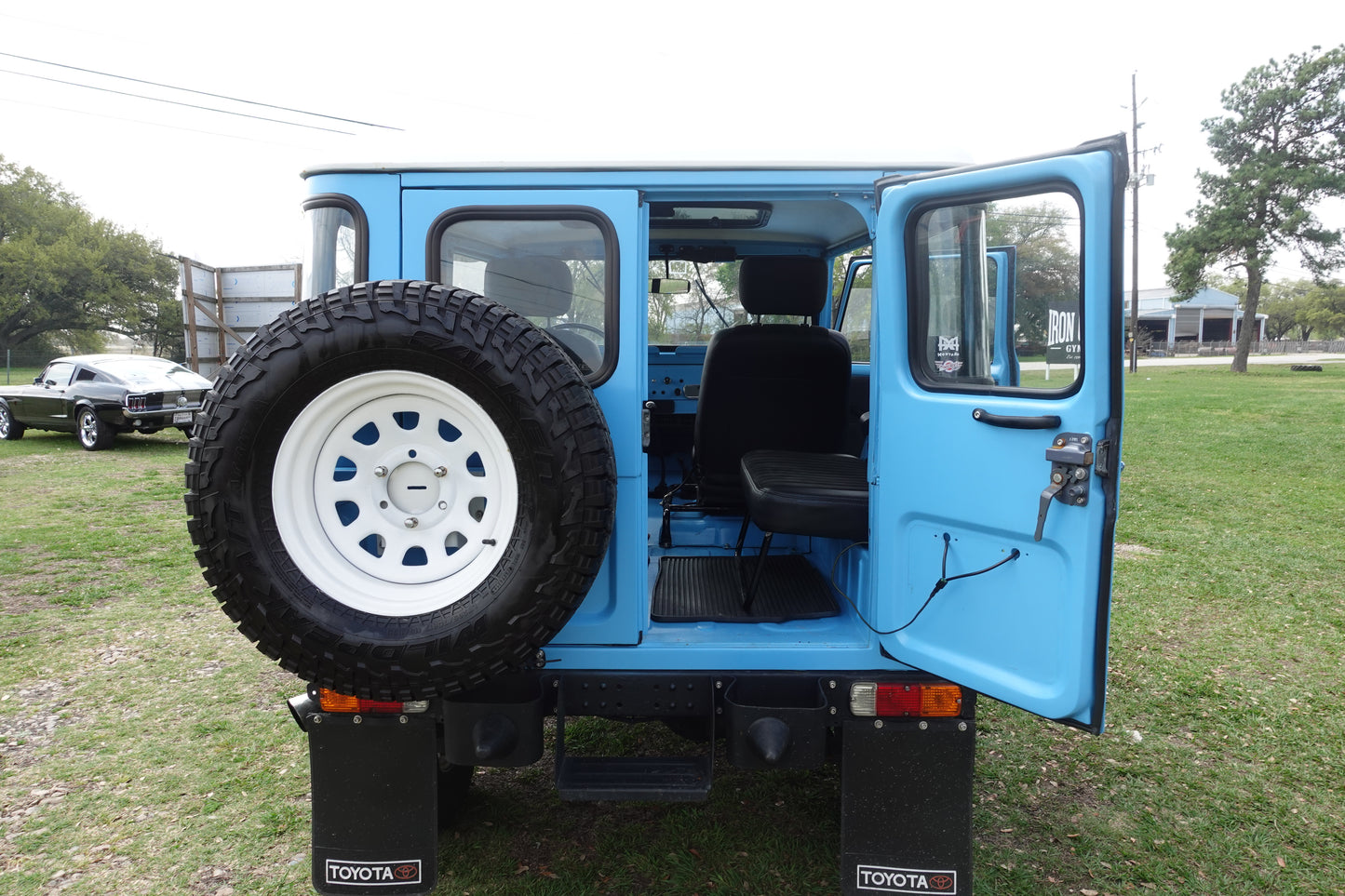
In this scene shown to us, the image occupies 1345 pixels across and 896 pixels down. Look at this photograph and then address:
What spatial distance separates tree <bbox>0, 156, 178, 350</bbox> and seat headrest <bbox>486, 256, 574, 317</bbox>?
49.3 metres

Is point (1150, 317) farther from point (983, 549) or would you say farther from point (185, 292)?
point (983, 549)

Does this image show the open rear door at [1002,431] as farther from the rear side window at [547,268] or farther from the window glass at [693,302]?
the window glass at [693,302]

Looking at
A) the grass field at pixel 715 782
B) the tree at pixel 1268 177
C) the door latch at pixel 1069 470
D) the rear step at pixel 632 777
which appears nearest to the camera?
the door latch at pixel 1069 470

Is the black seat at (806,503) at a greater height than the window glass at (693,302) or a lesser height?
lesser

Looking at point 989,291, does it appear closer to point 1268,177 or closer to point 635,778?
point 635,778

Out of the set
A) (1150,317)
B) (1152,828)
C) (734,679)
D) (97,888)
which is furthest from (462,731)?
(1150,317)

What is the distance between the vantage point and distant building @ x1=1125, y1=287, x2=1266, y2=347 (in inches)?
2557

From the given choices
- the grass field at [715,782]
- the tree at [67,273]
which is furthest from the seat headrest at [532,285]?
the tree at [67,273]

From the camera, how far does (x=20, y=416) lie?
14.5 metres

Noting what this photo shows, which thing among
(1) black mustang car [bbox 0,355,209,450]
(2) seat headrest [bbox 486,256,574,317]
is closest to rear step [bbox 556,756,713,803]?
(2) seat headrest [bbox 486,256,574,317]

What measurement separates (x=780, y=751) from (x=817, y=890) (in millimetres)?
764

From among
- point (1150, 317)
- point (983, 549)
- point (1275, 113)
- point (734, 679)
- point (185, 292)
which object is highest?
point (1275, 113)

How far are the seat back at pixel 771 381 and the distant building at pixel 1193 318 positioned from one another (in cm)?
6756

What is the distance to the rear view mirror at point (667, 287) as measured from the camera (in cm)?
505
